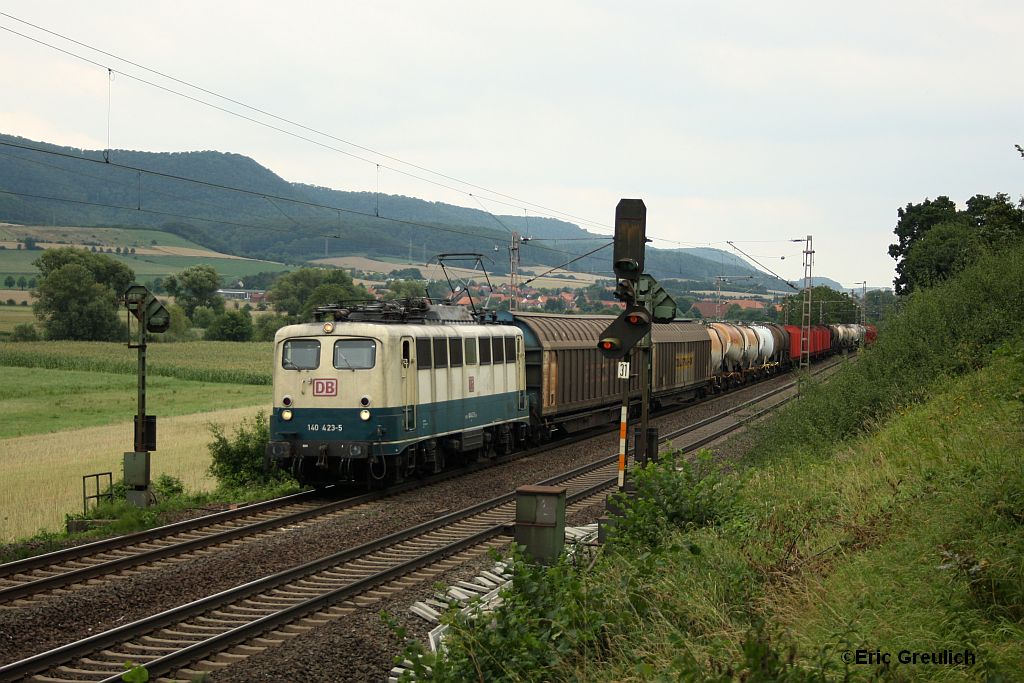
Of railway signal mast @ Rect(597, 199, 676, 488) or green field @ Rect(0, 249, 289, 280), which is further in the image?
green field @ Rect(0, 249, 289, 280)

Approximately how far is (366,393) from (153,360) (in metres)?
58.0

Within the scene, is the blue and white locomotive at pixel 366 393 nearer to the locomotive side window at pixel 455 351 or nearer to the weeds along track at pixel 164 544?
the locomotive side window at pixel 455 351

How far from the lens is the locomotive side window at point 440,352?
1931 centimetres

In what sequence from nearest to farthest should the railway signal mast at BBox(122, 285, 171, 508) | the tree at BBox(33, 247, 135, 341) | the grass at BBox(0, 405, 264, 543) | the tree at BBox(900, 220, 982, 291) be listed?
1. the railway signal mast at BBox(122, 285, 171, 508)
2. the grass at BBox(0, 405, 264, 543)
3. the tree at BBox(900, 220, 982, 291)
4. the tree at BBox(33, 247, 135, 341)

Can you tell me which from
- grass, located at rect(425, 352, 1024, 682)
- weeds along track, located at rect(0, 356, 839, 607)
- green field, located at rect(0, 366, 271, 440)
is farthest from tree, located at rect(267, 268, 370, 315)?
grass, located at rect(425, 352, 1024, 682)

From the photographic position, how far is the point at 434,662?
723cm

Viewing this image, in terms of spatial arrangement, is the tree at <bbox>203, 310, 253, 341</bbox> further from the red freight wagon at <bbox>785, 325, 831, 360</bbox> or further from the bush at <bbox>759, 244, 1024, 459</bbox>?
the bush at <bbox>759, 244, 1024, 459</bbox>

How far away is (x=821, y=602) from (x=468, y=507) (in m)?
10.4

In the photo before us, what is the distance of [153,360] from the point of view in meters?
70.8

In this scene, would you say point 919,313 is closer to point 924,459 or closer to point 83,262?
point 924,459

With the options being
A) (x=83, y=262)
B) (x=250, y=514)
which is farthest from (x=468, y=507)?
(x=83, y=262)

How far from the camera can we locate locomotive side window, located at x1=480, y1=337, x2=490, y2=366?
70.5 feet

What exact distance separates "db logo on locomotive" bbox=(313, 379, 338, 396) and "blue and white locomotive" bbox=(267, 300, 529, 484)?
2 centimetres

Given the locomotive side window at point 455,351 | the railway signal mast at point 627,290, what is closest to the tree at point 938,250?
the locomotive side window at point 455,351
